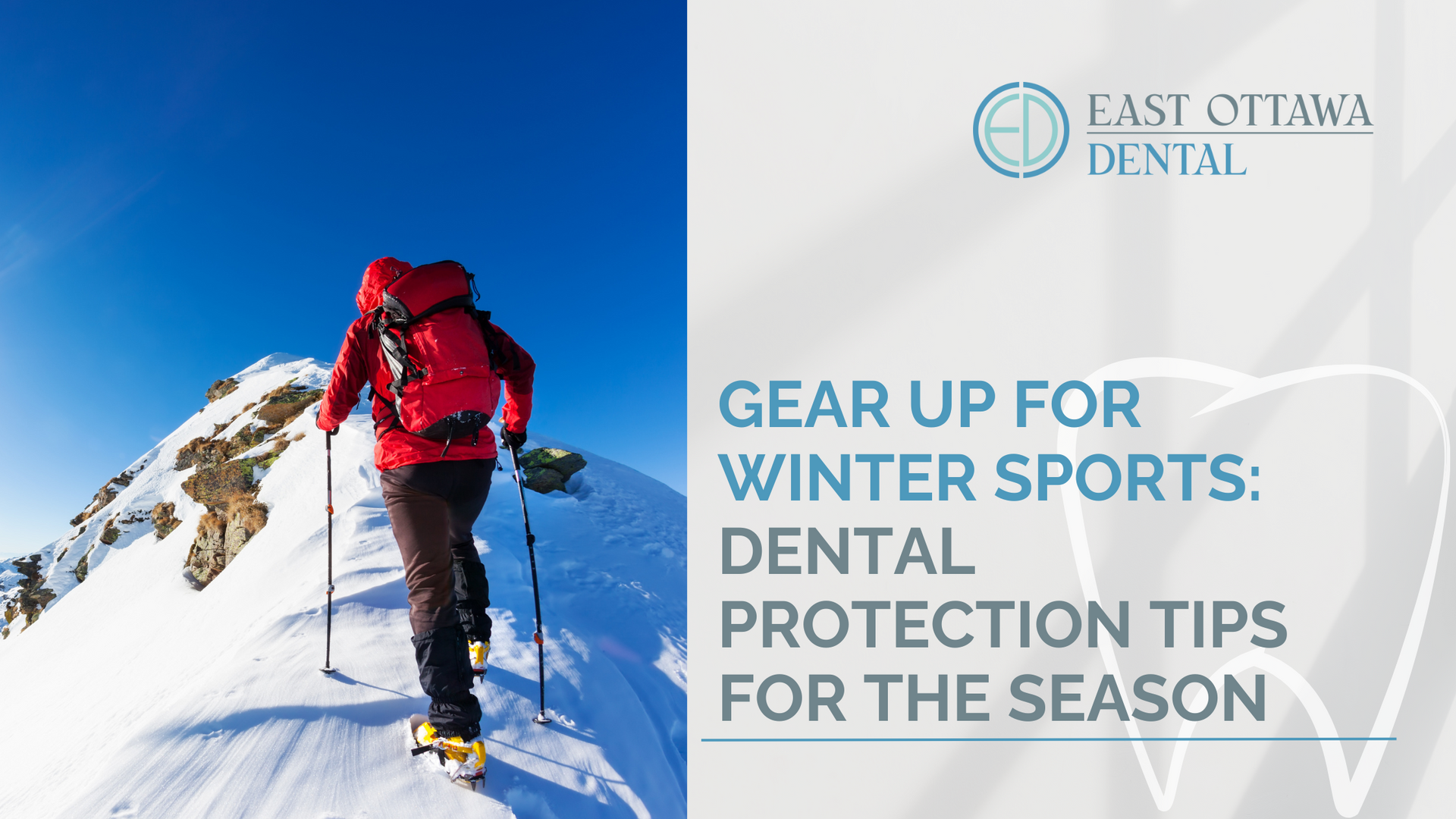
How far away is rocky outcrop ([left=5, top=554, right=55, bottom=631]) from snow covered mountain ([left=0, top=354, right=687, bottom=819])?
3.67 m

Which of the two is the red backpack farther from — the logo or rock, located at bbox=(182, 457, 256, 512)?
rock, located at bbox=(182, 457, 256, 512)

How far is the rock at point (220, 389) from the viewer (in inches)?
672

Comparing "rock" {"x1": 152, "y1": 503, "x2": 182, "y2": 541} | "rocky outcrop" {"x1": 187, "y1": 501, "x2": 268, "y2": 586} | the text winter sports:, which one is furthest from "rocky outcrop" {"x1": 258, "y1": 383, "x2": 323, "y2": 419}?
the text winter sports:

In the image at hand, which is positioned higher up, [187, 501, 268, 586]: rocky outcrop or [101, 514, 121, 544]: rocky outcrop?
[187, 501, 268, 586]: rocky outcrop

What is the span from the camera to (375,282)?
2385mm

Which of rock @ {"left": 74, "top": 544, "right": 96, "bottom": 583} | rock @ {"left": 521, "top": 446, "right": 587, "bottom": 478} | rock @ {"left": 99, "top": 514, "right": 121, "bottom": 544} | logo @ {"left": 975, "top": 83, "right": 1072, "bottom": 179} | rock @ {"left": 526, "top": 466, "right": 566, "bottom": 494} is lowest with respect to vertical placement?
rock @ {"left": 74, "top": 544, "right": 96, "bottom": 583}

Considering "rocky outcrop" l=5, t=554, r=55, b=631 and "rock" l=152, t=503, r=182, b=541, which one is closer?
"rock" l=152, t=503, r=182, b=541

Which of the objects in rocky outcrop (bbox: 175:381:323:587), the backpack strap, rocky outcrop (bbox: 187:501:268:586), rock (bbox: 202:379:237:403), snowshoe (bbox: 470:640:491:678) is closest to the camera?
the backpack strap

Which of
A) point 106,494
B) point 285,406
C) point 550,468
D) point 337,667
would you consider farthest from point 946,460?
point 106,494

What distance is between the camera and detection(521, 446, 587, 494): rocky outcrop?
24.4ft

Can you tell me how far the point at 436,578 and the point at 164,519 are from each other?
36.7ft

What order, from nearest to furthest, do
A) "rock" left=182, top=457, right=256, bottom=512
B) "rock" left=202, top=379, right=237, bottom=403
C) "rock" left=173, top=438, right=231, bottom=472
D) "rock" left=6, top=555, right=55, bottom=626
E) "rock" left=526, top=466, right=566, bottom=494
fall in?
"rock" left=526, top=466, right=566, bottom=494 → "rock" left=182, top=457, right=256, bottom=512 → "rock" left=173, top=438, right=231, bottom=472 → "rock" left=6, top=555, right=55, bottom=626 → "rock" left=202, top=379, right=237, bottom=403

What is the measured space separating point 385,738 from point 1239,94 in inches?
157

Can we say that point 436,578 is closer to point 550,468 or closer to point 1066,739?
point 1066,739
